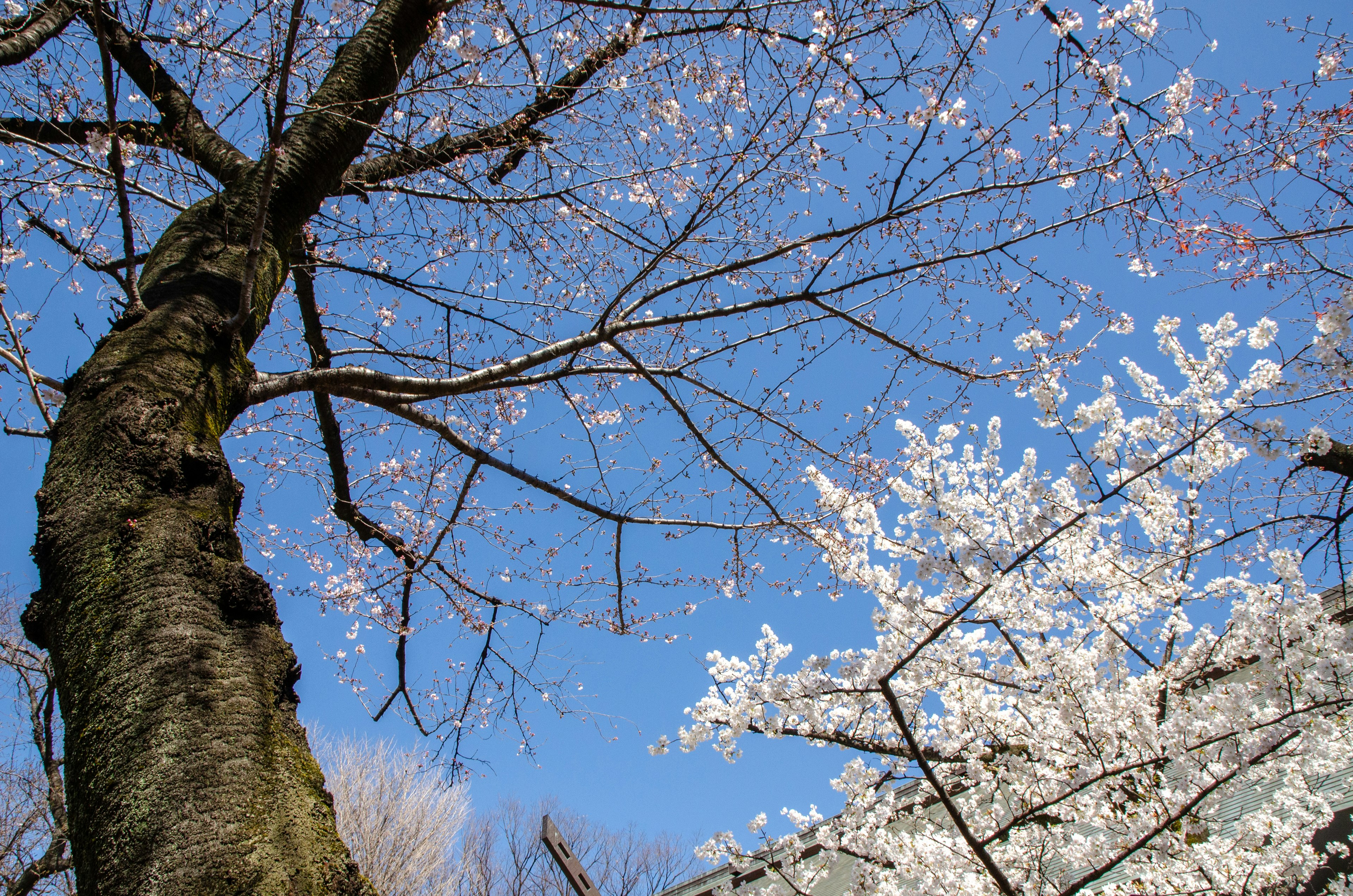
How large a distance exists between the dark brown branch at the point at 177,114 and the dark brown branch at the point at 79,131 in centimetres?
→ 5

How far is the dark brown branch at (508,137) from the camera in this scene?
3.34 m

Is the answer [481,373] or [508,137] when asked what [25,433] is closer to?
[481,373]

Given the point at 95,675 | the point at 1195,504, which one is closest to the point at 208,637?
the point at 95,675

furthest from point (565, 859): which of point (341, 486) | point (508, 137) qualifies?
point (508, 137)

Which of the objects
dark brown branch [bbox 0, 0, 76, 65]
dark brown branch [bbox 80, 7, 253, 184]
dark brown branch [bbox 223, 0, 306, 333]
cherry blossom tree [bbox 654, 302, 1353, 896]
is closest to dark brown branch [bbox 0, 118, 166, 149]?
dark brown branch [bbox 80, 7, 253, 184]

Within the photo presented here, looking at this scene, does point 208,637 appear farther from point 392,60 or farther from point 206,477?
point 392,60

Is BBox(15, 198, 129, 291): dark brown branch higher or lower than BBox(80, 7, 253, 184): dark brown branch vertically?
lower

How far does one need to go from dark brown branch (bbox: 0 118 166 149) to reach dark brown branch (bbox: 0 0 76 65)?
10.1 inches

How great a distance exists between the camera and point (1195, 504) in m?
4.29

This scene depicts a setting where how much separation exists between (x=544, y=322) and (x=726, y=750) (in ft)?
11.1

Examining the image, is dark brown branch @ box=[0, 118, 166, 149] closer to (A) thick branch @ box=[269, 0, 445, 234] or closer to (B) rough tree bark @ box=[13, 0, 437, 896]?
(A) thick branch @ box=[269, 0, 445, 234]

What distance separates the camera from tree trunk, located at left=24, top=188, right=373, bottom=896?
111 cm

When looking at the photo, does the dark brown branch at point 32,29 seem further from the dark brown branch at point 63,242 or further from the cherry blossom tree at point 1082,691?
the cherry blossom tree at point 1082,691

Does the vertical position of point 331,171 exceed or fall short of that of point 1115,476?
it exceeds it
